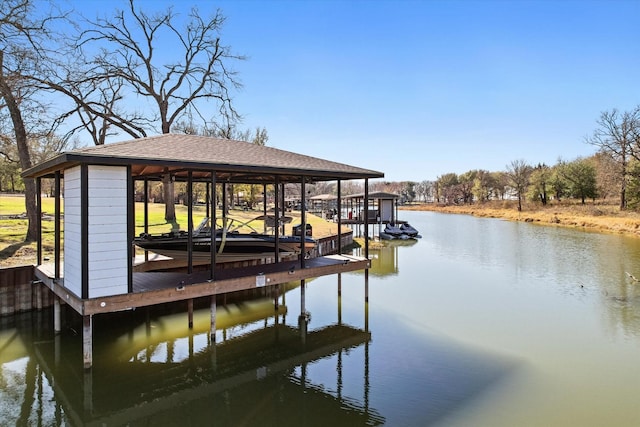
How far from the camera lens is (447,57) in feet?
60.8

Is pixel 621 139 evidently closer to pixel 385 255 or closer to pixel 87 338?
pixel 385 255

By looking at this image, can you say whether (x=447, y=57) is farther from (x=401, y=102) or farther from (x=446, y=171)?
(x=446, y=171)

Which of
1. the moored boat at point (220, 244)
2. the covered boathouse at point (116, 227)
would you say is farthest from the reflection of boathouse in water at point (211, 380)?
the moored boat at point (220, 244)

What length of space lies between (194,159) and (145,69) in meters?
16.4

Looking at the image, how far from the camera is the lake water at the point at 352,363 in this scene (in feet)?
18.2

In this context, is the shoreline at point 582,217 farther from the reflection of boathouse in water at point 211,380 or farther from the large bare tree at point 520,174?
the reflection of boathouse in water at point 211,380

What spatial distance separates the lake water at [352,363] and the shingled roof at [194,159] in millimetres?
3539

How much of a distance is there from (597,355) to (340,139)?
86.4 ft

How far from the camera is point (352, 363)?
7359 mm

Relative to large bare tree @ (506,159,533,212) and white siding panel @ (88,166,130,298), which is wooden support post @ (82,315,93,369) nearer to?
white siding panel @ (88,166,130,298)

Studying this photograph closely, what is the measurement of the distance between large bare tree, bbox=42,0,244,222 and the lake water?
977cm

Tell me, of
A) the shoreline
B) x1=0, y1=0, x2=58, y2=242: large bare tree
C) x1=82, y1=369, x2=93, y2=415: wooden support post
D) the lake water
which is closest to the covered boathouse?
x1=82, y1=369, x2=93, y2=415: wooden support post

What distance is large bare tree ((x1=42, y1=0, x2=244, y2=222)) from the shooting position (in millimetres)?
18844

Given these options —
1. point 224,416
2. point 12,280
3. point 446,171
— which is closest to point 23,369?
point 12,280
